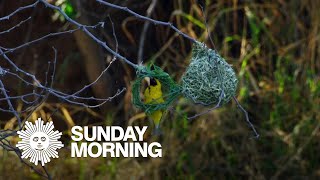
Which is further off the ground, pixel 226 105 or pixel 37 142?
pixel 226 105

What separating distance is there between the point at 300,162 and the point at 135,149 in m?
0.83

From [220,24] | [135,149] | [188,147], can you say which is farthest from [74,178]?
[220,24]

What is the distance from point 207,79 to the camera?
1.71 m

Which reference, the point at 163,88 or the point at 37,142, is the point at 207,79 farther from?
the point at 37,142

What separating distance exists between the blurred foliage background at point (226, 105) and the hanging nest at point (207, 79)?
1.42 metres

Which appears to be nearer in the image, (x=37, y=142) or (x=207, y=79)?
(x=207, y=79)

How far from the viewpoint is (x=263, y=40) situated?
361 centimetres

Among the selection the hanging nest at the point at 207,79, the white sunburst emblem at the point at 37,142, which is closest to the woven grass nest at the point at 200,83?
the hanging nest at the point at 207,79

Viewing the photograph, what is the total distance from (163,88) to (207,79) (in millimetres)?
116

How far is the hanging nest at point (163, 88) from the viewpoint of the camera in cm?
161

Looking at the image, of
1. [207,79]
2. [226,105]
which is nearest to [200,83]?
[207,79]

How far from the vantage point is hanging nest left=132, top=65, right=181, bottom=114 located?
1607 mm

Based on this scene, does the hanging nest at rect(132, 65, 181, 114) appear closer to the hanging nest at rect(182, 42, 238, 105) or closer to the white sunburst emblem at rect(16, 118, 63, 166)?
the hanging nest at rect(182, 42, 238, 105)

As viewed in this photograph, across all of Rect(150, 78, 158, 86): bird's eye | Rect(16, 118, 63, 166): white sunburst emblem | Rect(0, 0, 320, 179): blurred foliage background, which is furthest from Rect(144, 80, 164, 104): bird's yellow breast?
Answer: Rect(0, 0, 320, 179): blurred foliage background
